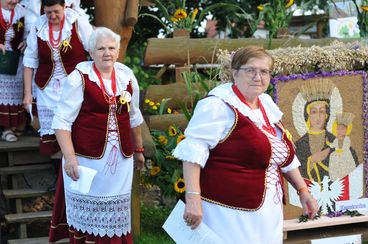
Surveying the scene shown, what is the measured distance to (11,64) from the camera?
5.76 m

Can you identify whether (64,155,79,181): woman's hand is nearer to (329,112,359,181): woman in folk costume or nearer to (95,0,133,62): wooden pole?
(95,0,133,62): wooden pole

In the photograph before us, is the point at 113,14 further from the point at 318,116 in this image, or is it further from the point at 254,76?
the point at 254,76

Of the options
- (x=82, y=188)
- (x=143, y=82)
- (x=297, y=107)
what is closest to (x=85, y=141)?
(x=82, y=188)

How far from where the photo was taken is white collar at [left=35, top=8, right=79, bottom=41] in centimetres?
500

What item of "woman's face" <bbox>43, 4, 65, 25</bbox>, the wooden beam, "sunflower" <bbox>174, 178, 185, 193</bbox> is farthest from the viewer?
the wooden beam

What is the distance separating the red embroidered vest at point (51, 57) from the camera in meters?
5.00

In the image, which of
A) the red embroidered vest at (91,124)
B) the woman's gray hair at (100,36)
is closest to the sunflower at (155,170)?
the red embroidered vest at (91,124)

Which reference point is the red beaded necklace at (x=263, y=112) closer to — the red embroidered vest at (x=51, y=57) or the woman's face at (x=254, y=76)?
the woman's face at (x=254, y=76)

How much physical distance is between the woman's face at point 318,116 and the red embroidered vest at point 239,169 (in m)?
1.76

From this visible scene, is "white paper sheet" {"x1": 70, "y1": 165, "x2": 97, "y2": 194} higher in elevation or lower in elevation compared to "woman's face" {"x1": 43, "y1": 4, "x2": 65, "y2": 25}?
lower

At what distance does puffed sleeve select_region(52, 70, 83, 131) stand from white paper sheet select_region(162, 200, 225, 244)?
99 cm

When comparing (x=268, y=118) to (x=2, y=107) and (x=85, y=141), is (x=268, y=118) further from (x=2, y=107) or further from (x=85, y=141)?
(x=2, y=107)

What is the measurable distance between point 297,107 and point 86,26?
1.65m

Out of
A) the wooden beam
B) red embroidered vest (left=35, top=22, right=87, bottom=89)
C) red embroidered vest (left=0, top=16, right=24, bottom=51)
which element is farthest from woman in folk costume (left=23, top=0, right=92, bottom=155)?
the wooden beam
